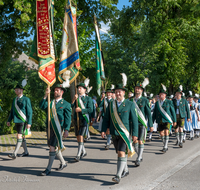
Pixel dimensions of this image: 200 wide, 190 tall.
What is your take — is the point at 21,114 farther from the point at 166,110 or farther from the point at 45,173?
the point at 166,110

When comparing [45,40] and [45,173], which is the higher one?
[45,40]

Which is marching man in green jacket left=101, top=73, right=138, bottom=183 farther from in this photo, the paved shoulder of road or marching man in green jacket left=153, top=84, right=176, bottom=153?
marching man in green jacket left=153, top=84, right=176, bottom=153

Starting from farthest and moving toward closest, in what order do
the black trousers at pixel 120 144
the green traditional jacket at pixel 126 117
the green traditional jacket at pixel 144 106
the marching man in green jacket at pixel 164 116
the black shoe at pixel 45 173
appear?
the marching man in green jacket at pixel 164 116
the green traditional jacket at pixel 144 106
the black shoe at pixel 45 173
the green traditional jacket at pixel 126 117
the black trousers at pixel 120 144

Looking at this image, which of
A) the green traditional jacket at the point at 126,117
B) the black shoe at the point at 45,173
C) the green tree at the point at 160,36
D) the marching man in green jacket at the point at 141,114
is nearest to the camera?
the green traditional jacket at the point at 126,117

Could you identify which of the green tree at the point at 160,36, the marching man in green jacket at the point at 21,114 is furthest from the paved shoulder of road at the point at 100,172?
the green tree at the point at 160,36

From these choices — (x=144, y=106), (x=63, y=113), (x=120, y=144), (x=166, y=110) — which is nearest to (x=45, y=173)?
(x=63, y=113)

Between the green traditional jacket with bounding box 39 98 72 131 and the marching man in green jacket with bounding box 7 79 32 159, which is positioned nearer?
the green traditional jacket with bounding box 39 98 72 131

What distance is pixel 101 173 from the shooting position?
6207 millimetres

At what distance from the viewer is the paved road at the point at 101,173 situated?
207 inches

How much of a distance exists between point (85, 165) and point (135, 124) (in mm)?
2088

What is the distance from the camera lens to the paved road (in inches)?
207

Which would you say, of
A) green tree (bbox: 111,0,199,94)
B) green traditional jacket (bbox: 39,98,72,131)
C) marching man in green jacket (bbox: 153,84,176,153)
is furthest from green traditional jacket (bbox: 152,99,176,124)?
green tree (bbox: 111,0,199,94)

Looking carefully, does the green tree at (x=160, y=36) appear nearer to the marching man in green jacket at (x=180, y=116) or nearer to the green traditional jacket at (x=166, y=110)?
the marching man in green jacket at (x=180, y=116)

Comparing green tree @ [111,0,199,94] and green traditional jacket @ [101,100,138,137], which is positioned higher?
green tree @ [111,0,199,94]
